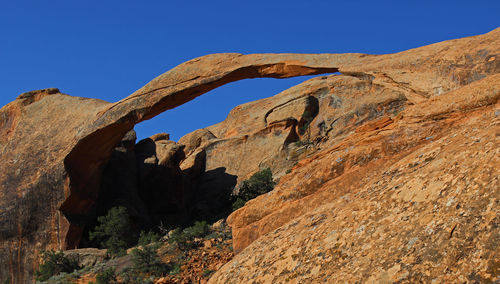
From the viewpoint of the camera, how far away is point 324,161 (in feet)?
29.8

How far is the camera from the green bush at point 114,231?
22.3m

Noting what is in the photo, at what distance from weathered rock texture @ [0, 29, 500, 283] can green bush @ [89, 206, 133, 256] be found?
42.1 inches

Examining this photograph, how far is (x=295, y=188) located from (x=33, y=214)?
17.2 m

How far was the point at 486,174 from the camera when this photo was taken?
16.3 ft

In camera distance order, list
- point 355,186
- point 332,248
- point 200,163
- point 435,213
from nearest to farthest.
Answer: point 435,213 < point 332,248 < point 355,186 < point 200,163

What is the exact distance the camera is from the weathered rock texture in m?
5.05

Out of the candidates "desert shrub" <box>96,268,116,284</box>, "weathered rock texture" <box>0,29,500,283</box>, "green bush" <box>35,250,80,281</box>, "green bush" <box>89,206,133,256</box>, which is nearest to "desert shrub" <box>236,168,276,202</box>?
"weathered rock texture" <box>0,29,500,283</box>

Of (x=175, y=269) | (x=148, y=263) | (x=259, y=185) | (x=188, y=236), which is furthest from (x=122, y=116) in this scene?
(x=259, y=185)

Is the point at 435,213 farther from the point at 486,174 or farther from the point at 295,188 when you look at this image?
the point at 295,188

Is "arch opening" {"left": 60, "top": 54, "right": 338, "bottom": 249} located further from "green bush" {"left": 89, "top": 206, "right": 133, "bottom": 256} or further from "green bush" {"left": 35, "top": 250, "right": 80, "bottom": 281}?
"green bush" {"left": 35, "top": 250, "right": 80, "bottom": 281}

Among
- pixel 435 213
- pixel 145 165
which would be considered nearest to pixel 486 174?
pixel 435 213

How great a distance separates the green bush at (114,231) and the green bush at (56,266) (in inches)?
74.3

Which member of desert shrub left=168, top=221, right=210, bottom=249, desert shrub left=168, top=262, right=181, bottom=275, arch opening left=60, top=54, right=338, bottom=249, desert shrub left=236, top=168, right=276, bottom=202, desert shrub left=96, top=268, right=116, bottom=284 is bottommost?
desert shrub left=168, top=262, right=181, bottom=275

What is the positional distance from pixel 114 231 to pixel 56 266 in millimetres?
3368
